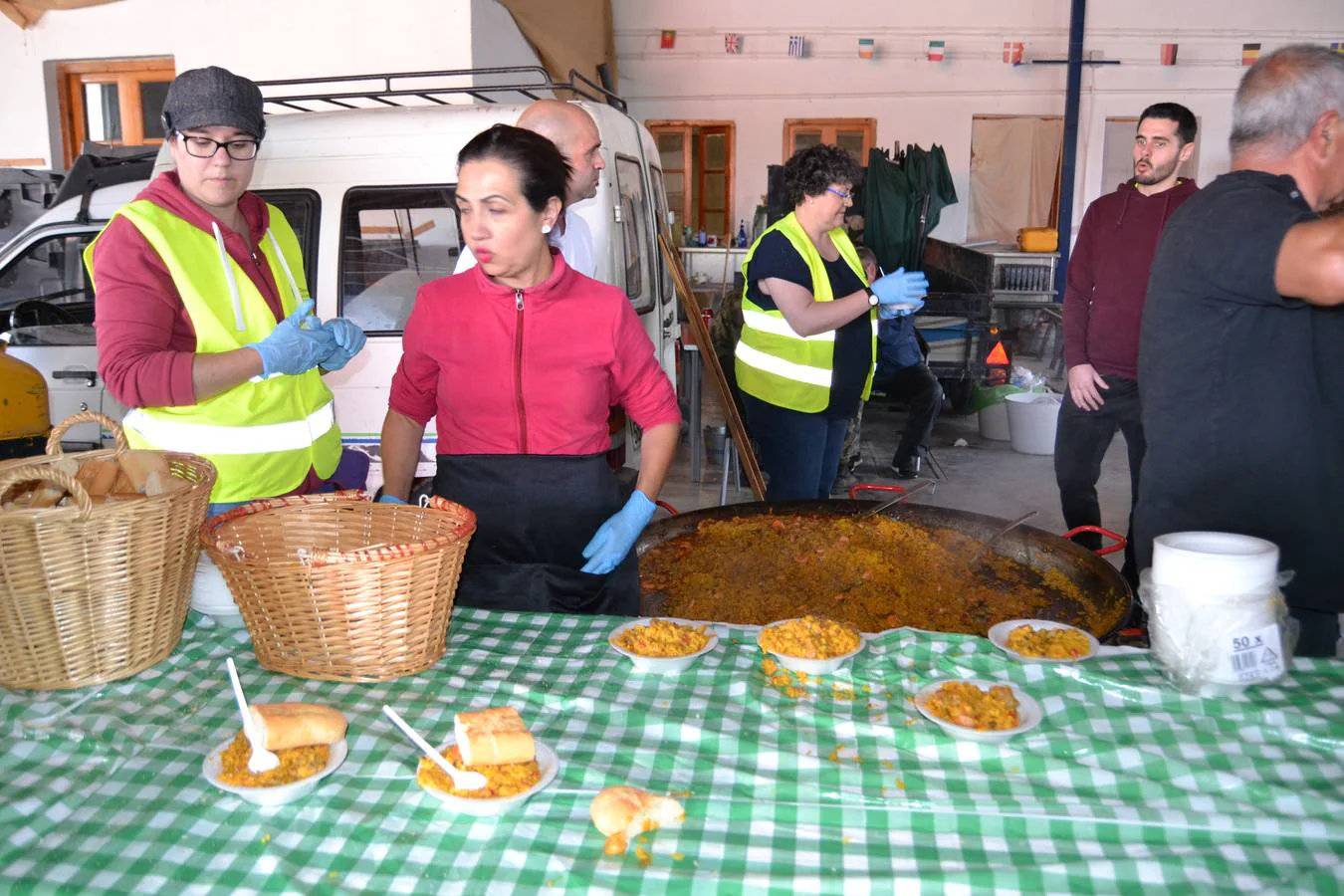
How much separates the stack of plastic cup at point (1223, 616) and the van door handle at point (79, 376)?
4.64m

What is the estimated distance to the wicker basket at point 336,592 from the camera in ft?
4.87

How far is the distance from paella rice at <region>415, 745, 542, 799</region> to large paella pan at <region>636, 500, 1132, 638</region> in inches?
59.5

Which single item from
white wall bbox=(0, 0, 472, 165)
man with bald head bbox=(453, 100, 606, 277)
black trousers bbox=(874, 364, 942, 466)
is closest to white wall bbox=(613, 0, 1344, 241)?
white wall bbox=(0, 0, 472, 165)

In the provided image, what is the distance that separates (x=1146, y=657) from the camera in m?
1.69

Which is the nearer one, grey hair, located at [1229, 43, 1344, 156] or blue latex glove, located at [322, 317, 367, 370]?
grey hair, located at [1229, 43, 1344, 156]

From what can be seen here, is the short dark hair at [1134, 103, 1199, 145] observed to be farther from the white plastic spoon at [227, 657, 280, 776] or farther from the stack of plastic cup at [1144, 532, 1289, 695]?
the white plastic spoon at [227, 657, 280, 776]

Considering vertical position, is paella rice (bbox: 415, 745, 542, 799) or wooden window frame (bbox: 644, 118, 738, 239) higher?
wooden window frame (bbox: 644, 118, 738, 239)

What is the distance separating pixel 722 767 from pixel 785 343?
8.74 feet

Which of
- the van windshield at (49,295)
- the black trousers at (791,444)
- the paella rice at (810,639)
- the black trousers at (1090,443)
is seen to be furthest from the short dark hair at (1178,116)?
the van windshield at (49,295)

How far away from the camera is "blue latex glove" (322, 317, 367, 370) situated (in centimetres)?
227

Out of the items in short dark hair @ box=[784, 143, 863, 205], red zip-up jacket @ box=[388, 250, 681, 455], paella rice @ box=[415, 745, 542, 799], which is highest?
short dark hair @ box=[784, 143, 863, 205]

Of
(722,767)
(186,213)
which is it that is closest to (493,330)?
(186,213)

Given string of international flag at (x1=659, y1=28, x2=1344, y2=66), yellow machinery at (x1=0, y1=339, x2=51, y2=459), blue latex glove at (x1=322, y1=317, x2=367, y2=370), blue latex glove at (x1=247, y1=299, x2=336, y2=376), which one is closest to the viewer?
blue latex glove at (x1=247, y1=299, x2=336, y2=376)

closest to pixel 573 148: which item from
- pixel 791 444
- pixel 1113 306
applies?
pixel 791 444
